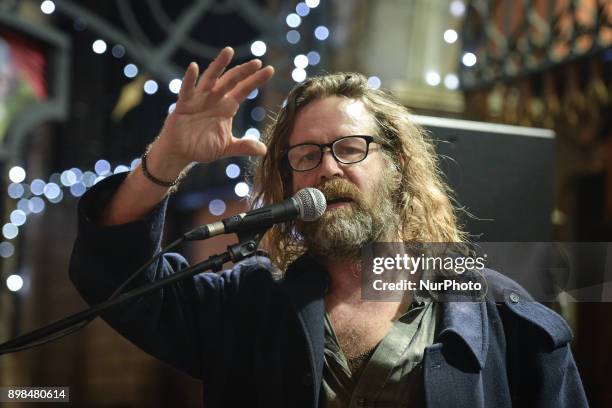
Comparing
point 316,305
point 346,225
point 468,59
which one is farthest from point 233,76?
point 468,59

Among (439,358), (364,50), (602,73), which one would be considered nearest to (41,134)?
(364,50)

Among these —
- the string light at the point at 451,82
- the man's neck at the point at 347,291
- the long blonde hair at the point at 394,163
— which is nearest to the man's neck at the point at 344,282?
the man's neck at the point at 347,291

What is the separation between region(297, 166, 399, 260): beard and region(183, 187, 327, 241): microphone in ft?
0.72

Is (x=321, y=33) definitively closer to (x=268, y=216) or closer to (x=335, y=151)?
(x=335, y=151)

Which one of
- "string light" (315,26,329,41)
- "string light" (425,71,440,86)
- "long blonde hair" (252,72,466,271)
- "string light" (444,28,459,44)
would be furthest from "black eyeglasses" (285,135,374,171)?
"string light" (315,26,329,41)

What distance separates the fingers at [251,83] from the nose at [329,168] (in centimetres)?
26

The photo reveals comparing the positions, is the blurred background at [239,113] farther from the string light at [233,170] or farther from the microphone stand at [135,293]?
the microphone stand at [135,293]

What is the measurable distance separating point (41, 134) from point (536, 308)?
442 centimetres

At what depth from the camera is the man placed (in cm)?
165

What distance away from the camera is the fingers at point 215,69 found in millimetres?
1536

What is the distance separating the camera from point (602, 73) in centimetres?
375

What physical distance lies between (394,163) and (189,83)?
0.62 m

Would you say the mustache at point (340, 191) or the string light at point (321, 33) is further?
the string light at point (321, 33)

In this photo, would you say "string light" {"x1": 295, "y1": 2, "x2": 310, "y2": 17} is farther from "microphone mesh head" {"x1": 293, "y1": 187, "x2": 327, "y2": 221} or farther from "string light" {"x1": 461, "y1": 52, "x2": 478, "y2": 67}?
"microphone mesh head" {"x1": 293, "y1": 187, "x2": 327, "y2": 221}
